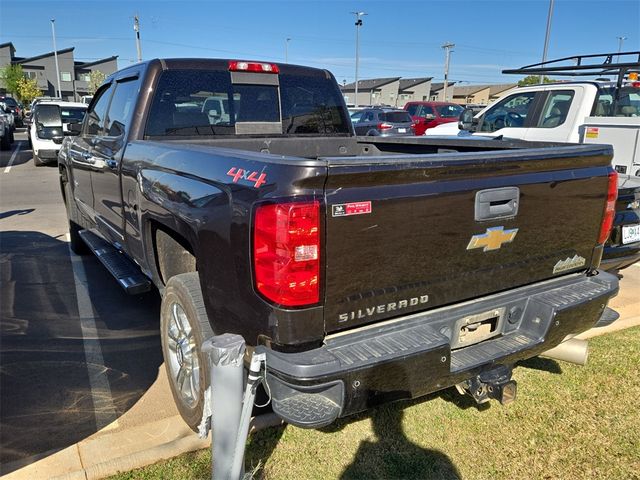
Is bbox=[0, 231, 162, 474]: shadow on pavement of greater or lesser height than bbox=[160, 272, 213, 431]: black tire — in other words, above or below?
below

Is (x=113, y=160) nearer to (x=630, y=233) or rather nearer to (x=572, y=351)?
(x=572, y=351)

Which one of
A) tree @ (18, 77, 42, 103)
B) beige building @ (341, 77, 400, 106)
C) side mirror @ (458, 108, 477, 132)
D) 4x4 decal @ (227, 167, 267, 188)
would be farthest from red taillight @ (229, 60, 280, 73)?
beige building @ (341, 77, 400, 106)

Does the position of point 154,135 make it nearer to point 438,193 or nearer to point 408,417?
point 438,193

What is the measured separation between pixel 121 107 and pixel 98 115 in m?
0.81

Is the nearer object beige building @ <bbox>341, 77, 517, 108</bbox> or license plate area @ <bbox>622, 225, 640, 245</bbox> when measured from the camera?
license plate area @ <bbox>622, 225, 640, 245</bbox>

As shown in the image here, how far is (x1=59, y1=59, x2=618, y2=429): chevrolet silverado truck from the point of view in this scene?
2061 millimetres

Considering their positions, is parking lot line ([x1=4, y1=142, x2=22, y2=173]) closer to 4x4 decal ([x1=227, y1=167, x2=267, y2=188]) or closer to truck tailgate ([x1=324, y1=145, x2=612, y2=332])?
4x4 decal ([x1=227, y1=167, x2=267, y2=188])

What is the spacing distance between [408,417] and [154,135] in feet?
8.45

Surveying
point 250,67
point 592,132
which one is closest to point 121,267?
point 250,67

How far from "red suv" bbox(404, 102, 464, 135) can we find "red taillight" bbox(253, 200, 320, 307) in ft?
56.5

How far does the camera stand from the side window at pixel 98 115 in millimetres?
4598

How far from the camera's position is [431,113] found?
2114cm

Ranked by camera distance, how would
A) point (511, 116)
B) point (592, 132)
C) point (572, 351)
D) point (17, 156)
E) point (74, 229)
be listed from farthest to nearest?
point (17, 156), point (511, 116), point (592, 132), point (74, 229), point (572, 351)

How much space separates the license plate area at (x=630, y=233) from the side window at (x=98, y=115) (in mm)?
4499
